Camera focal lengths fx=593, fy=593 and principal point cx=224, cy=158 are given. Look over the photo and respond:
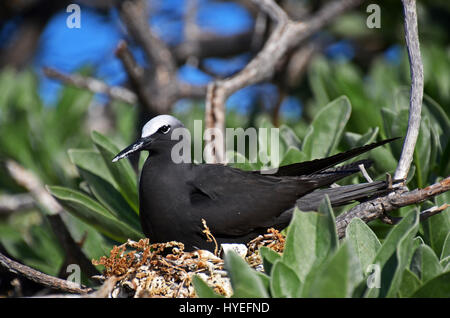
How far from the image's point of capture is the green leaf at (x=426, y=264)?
7.36 feet

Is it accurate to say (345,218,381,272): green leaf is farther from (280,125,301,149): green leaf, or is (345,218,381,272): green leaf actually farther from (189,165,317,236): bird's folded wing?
(280,125,301,149): green leaf

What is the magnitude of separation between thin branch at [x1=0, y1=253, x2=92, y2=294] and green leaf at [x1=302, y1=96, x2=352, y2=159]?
1.62 metres

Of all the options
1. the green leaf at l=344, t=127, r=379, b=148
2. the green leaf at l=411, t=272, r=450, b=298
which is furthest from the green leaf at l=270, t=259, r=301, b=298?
the green leaf at l=344, t=127, r=379, b=148

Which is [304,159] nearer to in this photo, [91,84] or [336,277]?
[336,277]

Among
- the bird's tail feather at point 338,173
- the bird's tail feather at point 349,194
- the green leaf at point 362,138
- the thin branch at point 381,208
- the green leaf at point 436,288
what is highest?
the green leaf at point 362,138

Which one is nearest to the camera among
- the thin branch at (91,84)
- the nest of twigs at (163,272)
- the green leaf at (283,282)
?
the green leaf at (283,282)

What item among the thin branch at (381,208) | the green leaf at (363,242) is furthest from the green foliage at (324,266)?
the thin branch at (381,208)

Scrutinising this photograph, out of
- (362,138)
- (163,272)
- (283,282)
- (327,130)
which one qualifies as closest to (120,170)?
(163,272)

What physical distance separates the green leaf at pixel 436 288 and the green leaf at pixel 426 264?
5 cm

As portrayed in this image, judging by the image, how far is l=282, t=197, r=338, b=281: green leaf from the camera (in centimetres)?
218

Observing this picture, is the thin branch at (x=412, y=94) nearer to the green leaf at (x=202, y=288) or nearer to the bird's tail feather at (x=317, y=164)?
A: the bird's tail feather at (x=317, y=164)
